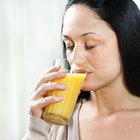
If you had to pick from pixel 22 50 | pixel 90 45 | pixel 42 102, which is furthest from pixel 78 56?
pixel 22 50

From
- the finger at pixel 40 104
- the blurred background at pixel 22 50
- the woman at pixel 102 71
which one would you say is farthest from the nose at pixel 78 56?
the blurred background at pixel 22 50

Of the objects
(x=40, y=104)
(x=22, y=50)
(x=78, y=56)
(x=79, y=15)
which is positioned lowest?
(x=22, y=50)

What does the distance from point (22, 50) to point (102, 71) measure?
0.84 m

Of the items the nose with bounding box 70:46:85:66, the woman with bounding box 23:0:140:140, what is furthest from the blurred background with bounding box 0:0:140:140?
the nose with bounding box 70:46:85:66

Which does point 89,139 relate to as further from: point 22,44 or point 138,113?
point 22,44

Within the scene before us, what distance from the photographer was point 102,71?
910 mm

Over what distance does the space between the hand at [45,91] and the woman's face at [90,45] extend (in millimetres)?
64

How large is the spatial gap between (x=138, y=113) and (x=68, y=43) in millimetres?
311

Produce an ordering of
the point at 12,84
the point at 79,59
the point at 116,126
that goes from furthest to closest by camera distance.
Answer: the point at 12,84
the point at 116,126
the point at 79,59

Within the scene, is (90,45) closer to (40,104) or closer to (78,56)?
(78,56)

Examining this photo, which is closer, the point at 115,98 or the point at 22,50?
the point at 115,98

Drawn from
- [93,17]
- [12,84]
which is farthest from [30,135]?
[12,84]

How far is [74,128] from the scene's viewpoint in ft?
3.38

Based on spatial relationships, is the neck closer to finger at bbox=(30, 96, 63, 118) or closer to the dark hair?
the dark hair
